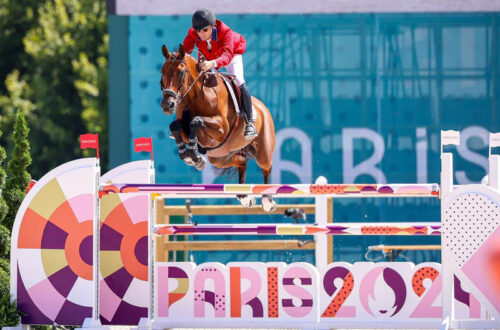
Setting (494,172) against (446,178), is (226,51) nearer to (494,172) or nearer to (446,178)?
(446,178)

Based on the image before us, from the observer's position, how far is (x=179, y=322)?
5949 mm

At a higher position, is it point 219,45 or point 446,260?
point 219,45

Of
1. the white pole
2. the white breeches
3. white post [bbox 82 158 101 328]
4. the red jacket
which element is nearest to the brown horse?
the red jacket

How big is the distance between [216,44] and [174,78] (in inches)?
21.3

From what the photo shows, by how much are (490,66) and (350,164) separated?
A: 199cm

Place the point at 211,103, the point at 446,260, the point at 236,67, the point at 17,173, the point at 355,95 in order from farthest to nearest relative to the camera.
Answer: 1. the point at 355,95
2. the point at 17,173
3. the point at 236,67
4. the point at 211,103
5. the point at 446,260

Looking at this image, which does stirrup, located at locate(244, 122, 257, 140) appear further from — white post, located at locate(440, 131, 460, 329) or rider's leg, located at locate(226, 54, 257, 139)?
white post, located at locate(440, 131, 460, 329)

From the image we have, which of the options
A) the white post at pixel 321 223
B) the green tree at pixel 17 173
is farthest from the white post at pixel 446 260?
the green tree at pixel 17 173

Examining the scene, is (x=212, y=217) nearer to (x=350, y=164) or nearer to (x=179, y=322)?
(x=350, y=164)

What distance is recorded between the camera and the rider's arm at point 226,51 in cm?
593

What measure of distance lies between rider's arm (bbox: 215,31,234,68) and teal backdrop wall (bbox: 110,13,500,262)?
5084 millimetres

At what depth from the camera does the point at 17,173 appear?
705cm

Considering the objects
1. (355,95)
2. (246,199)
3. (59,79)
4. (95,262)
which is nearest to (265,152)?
(246,199)

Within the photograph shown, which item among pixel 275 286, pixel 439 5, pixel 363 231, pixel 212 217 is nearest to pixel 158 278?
pixel 275 286
